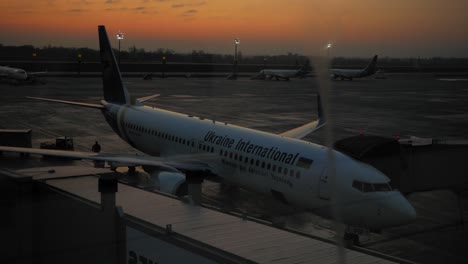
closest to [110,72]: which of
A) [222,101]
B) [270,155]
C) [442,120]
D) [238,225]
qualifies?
[270,155]

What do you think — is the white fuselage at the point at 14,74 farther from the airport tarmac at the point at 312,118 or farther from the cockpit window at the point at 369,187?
the cockpit window at the point at 369,187

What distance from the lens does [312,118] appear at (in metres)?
51.2

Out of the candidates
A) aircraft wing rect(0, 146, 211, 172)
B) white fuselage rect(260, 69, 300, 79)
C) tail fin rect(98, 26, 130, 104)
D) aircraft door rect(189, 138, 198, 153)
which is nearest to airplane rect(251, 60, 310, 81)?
white fuselage rect(260, 69, 300, 79)

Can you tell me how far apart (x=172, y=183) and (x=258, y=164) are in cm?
395

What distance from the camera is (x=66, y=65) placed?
509 feet

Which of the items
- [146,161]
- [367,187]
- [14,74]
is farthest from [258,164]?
[14,74]

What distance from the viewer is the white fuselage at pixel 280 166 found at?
1608cm

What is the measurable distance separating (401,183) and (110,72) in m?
20.7

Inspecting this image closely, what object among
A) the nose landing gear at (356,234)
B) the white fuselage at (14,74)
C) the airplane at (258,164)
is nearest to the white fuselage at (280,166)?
the airplane at (258,164)

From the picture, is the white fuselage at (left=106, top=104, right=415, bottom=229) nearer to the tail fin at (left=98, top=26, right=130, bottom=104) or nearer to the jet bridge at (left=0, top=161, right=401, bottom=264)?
the jet bridge at (left=0, top=161, right=401, bottom=264)

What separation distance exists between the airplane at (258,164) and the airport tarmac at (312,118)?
0.97 m

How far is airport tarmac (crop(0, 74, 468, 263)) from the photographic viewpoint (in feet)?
56.0

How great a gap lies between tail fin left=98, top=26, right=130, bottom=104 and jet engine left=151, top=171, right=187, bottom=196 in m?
10.8

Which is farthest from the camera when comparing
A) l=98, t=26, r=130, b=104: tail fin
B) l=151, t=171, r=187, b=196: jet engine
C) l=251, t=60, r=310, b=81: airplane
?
l=251, t=60, r=310, b=81: airplane
